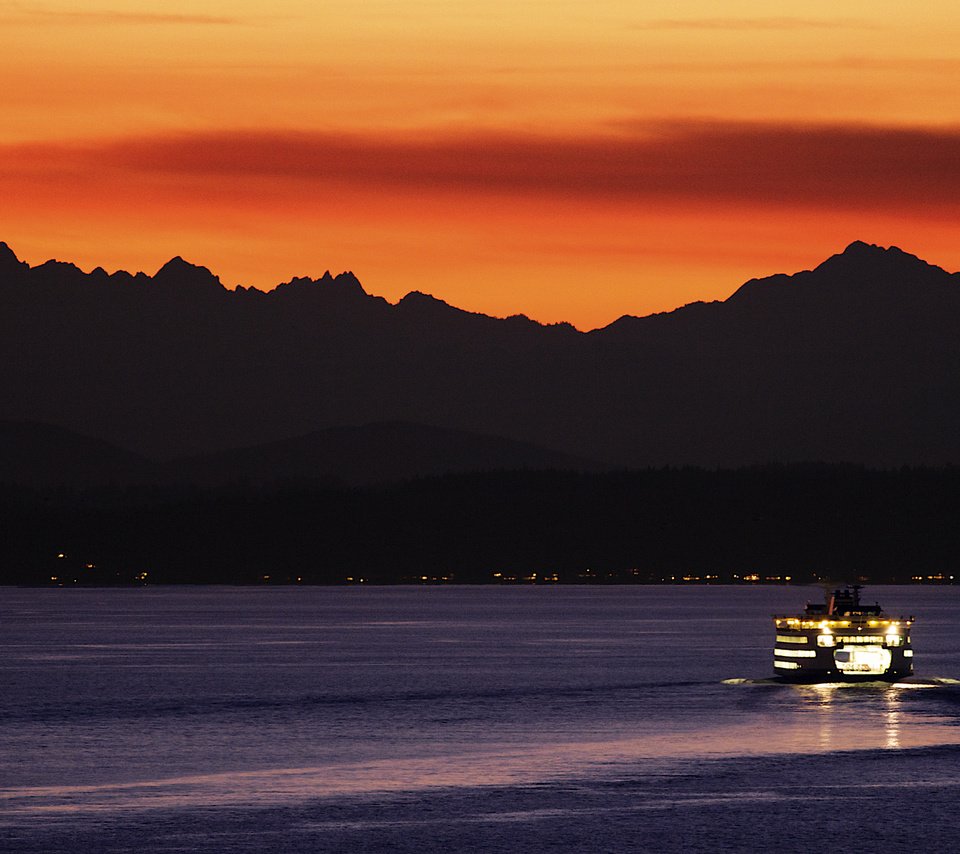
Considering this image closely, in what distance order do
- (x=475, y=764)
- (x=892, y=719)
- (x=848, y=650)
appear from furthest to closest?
(x=848, y=650) → (x=892, y=719) → (x=475, y=764)

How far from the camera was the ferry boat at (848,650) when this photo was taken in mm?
149625

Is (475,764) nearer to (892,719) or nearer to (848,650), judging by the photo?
(892,719)

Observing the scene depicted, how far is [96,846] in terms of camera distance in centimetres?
6850

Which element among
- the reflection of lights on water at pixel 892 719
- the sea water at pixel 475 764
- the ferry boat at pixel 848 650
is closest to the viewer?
the sea water at pixel 475 764

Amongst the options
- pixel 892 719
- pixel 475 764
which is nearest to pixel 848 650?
pixel 892 719

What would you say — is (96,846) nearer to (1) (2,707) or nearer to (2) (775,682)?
(1) (2,707)

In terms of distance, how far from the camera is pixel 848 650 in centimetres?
14988

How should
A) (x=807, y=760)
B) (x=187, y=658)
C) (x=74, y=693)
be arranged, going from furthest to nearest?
(x=187, y=658), (x=74, y=693), (x=807, y=760)

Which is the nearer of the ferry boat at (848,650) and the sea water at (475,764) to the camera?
the sea water at (475,764)

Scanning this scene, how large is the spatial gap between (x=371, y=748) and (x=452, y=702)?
3302 centimetres

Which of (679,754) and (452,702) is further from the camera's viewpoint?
(452,702)

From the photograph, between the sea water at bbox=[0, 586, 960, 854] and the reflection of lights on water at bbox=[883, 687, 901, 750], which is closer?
the sea water at bbox=[0, 586, 960, 854]

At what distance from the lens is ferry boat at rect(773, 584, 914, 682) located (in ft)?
491

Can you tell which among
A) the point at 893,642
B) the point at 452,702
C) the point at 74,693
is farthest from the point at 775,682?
the point at 74,693
